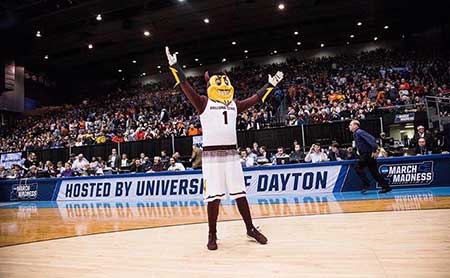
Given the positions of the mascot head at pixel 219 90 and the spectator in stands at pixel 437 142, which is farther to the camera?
the spectator in stands at pixel 437 142

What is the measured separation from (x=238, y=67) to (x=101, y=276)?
80.1 ft

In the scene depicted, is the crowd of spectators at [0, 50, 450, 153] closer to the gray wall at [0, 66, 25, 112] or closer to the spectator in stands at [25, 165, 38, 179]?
the gray wall at [0, 66, 25, 112]

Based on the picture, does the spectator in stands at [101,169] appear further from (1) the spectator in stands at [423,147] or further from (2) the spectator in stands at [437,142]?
(2) the spectator in stands at [437,142]

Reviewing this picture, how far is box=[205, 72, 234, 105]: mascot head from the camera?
3.95 metres

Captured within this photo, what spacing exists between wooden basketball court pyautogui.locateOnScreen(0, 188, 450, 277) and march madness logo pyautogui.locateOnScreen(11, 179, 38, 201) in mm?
6265

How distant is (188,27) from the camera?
19.5 meters

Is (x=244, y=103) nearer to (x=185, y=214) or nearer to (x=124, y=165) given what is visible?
(x=185, y=214)

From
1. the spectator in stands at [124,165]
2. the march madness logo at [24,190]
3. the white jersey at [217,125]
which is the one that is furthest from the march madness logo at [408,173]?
the march madness logo at [24,190]

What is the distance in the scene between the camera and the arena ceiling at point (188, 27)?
54.4ft

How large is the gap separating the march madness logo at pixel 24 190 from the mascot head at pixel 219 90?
1045 cm

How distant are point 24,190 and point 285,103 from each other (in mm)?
10946

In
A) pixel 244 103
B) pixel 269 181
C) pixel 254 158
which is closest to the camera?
pixel 244 103

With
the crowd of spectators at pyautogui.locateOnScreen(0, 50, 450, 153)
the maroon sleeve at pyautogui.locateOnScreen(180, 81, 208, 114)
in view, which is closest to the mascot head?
the maroon sleeve at pyautogui.locateOnScreen(180, 81, 208, 114)

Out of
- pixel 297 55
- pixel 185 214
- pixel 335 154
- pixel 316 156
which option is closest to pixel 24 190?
pixel 185 214
